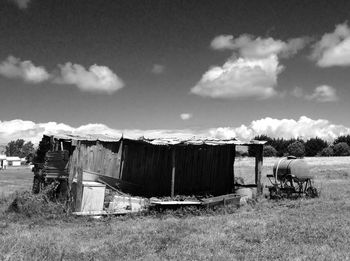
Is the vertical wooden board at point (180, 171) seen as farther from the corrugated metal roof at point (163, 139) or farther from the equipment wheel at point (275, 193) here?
the equipment wheel at point (275, 193)

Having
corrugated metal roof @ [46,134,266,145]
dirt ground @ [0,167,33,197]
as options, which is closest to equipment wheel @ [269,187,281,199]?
corrugated metal roof @ [46,134,266,145]

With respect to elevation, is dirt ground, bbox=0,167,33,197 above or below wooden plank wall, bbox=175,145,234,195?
below

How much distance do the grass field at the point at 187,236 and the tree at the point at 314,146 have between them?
300 ft

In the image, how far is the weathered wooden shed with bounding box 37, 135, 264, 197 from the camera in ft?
56.7

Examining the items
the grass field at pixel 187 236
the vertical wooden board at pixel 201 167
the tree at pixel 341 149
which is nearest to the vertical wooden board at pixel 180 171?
the vertical wooden board at pixel 201 167

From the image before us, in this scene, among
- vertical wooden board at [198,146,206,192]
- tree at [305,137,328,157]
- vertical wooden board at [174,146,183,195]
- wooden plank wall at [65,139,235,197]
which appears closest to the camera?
wooden plank wall at [65,139,235,197]

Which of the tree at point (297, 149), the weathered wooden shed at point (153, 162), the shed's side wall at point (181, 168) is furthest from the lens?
the tree at point (297, 149)

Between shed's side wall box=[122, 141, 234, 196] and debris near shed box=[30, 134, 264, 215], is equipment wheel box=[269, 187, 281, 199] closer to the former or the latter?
debris near shed box=[30, 134, 264, 215]

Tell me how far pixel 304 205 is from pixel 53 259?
477 inches

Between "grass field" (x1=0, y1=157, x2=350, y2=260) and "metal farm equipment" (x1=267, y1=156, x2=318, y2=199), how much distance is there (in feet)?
13.8

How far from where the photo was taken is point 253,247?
10086mm

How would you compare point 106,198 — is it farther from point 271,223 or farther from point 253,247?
point 253,247

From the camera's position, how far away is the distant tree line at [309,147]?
9581cm

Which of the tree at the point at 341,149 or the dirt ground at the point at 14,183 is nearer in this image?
the dirt ground at the point at 14,183
